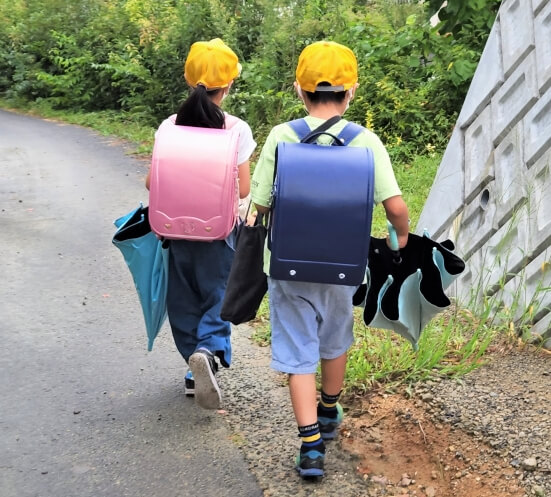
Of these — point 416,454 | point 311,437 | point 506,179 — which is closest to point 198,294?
point 311,437

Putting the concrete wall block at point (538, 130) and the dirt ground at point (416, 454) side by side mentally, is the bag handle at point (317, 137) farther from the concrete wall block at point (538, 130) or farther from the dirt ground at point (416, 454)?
the concrete wall block at point (538, 130)

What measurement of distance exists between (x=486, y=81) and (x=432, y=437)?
8.57 ft

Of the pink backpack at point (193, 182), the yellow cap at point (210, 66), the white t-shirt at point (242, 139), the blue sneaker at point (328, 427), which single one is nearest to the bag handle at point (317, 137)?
the pink backpack at point (193, 182)

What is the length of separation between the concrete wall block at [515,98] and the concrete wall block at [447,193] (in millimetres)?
375

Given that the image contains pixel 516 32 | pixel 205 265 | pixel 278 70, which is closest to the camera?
pixel 205 265

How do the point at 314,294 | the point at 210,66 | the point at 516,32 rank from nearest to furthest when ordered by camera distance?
the point at 314,294, the point at 210,66, the point at 516,32

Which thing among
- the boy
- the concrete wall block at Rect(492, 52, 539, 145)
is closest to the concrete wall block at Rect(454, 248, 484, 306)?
the concrete wall block at Rect(492, 52, 539, 145)

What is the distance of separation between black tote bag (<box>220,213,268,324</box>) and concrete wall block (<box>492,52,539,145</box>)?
214cm

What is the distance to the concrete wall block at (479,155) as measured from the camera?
459 cm

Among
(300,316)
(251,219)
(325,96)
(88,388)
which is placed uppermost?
(325,96)

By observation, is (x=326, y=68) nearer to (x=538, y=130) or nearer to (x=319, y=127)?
(x=319, y=127)

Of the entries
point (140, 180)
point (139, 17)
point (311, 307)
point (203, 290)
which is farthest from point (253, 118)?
point (311, 307)

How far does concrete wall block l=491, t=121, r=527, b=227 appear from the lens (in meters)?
4.22

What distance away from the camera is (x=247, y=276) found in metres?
3.04
